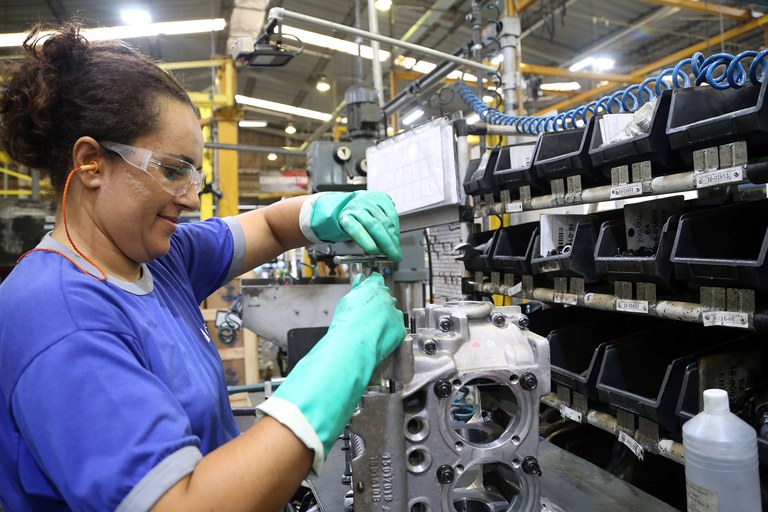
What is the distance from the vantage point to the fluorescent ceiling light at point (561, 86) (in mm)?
8208

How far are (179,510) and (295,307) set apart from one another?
96.2 inches

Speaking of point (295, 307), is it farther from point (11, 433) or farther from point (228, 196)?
point (228, 196)

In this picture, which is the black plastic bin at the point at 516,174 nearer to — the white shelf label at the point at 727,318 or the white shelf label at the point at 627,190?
the white shelf label at the point at 627,190

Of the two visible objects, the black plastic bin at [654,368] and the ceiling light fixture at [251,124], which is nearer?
the black plastic bin at [654,368]

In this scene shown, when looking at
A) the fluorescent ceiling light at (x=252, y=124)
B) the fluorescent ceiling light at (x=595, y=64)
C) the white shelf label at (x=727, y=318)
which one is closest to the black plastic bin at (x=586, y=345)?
the white shelf label at (x=727, y=318)

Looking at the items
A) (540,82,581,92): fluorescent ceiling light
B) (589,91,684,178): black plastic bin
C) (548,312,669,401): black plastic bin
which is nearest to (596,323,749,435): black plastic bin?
(548,312,669,401): black plastic bin

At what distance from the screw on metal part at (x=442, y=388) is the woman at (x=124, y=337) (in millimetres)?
120

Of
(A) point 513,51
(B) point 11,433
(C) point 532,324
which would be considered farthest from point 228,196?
(B) point 11,433

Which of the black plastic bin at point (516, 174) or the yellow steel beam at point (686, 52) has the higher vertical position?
the yellow steel beam at point (686, 52)

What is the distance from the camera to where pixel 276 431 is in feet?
2.43

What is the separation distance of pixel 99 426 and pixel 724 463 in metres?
1.06

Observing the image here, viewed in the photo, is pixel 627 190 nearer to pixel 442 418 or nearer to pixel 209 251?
pixel 442 418

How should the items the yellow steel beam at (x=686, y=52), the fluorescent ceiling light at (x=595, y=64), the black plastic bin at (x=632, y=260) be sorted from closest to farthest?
the black plastic bin at (x=632, y=260) < the yellow steel beam at (x=686, y=52) < the fluorescent ceiling light at (x=595, y=64)

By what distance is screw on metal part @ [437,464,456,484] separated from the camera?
106 centimetres
